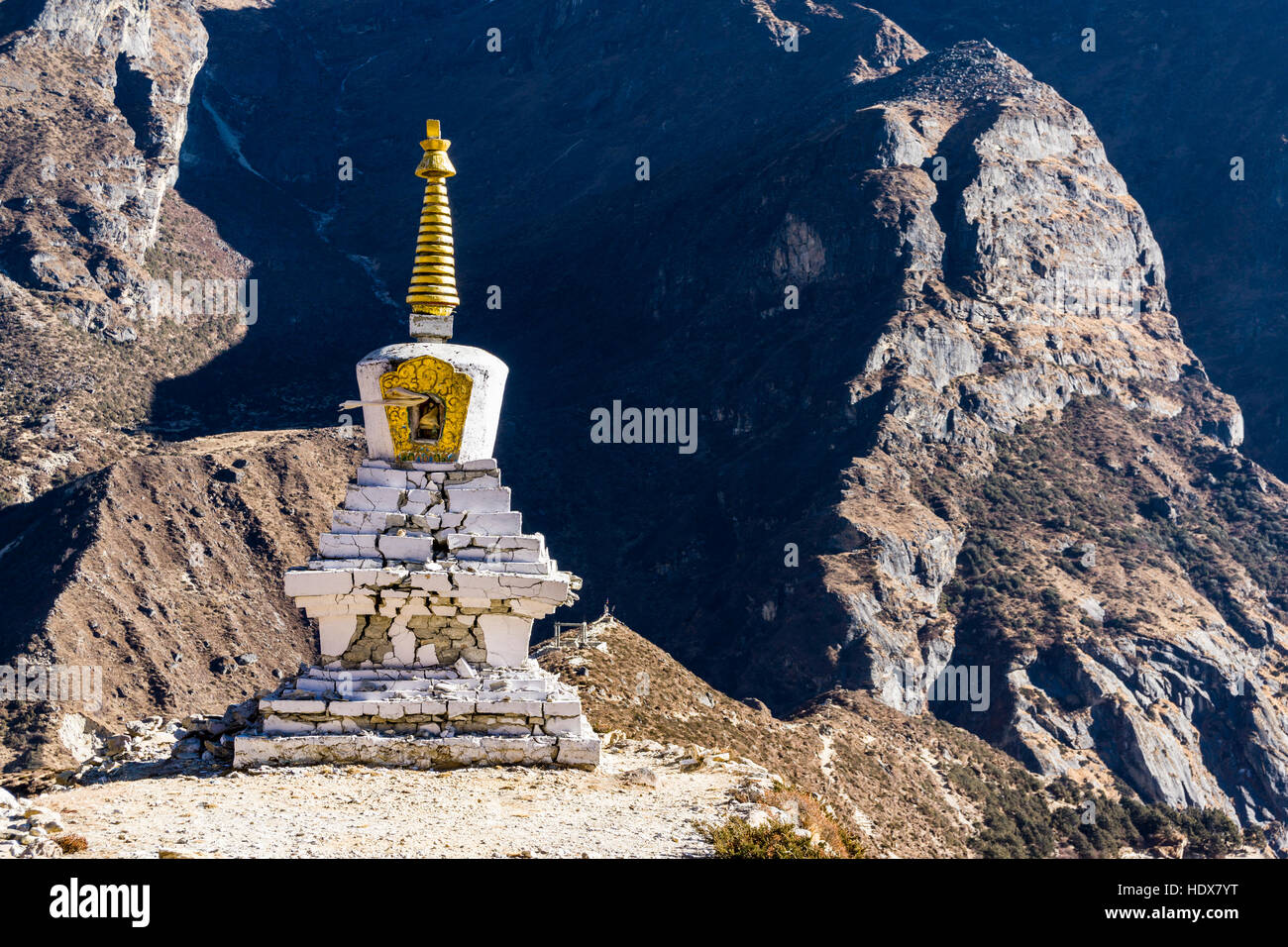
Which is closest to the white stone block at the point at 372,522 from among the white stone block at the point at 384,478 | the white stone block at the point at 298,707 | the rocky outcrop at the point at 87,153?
the white stone block at the point at 384,478

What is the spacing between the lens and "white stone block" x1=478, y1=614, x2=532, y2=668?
21.8 meters

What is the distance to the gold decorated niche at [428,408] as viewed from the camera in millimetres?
22547

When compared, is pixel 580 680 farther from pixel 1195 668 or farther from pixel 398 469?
pixel 1195 668

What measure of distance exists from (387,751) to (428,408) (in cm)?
475

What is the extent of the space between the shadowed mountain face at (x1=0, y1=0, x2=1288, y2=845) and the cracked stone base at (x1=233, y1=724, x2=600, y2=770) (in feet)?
245

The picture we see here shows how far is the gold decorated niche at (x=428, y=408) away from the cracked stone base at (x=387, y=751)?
395cm

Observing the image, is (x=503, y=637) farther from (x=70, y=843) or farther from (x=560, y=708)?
(x=70, y=843)

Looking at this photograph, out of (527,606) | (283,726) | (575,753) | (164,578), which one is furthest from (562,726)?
(164,578)

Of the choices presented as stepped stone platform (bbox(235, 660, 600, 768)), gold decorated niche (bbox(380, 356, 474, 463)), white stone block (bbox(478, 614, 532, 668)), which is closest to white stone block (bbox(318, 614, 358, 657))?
stepped stone platform (bbox(235, 660, 600, 768))

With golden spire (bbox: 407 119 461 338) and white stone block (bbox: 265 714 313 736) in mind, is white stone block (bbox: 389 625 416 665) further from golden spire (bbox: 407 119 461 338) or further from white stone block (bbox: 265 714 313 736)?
golden spire (bbox: 407 119 461 338)

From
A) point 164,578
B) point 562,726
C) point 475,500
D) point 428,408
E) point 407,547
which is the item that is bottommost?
point 164,578

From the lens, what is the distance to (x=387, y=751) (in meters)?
20.6

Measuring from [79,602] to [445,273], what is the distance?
7237 centimetres

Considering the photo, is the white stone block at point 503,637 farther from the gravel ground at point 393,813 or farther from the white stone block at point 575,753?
the gravel ground at point 393,813
